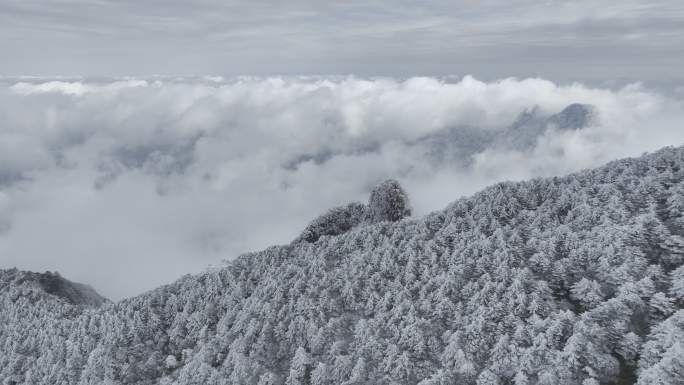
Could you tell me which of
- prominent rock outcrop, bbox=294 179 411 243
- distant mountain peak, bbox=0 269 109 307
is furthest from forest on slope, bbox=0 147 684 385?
distant mountain peak, bbox=0 269 109 307

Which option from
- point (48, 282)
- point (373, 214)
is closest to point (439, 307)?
point (373, 214)

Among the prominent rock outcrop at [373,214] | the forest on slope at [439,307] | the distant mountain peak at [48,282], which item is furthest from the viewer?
the distant mountain peak at [48,282]

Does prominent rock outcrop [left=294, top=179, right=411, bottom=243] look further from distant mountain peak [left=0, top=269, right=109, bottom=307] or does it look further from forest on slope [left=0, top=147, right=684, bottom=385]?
distant mountain peak [left=0, top=269, right=109, bottom=307]

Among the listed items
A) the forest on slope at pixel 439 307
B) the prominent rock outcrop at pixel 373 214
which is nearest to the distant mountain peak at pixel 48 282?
the forest on slope at pixel 439 307

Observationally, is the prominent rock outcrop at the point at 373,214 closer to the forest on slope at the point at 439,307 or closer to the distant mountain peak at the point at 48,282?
the forest on slope at the point at 439,307

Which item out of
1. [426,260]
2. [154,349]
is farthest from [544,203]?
[154,349]

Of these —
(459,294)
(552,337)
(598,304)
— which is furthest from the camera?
(459,294)

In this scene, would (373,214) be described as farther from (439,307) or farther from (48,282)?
(48,282)

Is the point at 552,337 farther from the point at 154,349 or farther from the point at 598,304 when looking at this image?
the point at 154,349
